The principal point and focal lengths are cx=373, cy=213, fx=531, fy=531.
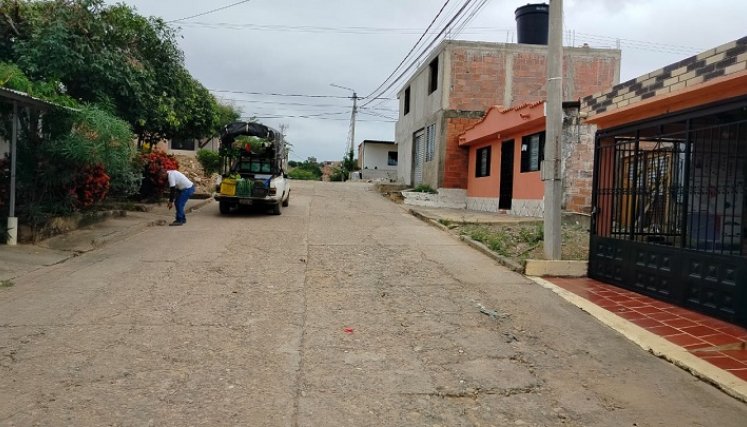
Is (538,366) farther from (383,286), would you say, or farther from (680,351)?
(383,286)

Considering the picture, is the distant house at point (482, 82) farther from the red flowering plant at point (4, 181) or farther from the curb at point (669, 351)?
the red flowering plant at point (4, 181)

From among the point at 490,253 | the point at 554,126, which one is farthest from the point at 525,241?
the point at 554,126

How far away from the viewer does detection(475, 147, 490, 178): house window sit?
1873cm

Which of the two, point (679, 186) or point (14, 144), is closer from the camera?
point (679, 186)

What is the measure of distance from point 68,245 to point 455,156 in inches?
565

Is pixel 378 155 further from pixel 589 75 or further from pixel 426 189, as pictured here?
pixel 589 75

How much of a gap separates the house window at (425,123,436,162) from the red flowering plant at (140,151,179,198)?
396 inches

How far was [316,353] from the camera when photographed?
15.2 feet

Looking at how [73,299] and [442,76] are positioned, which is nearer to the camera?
[73,299]

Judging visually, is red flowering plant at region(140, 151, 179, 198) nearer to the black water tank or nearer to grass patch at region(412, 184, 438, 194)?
grass patch at region(412, 184, 438, 194)

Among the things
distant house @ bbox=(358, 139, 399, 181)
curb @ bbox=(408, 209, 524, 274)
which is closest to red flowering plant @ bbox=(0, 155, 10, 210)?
curb @ bbox=(408, 209, 524, 274)

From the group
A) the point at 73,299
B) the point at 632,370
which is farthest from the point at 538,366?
the point at 73,299

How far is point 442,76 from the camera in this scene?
65.5 feet

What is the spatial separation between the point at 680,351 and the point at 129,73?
11.2 meters
